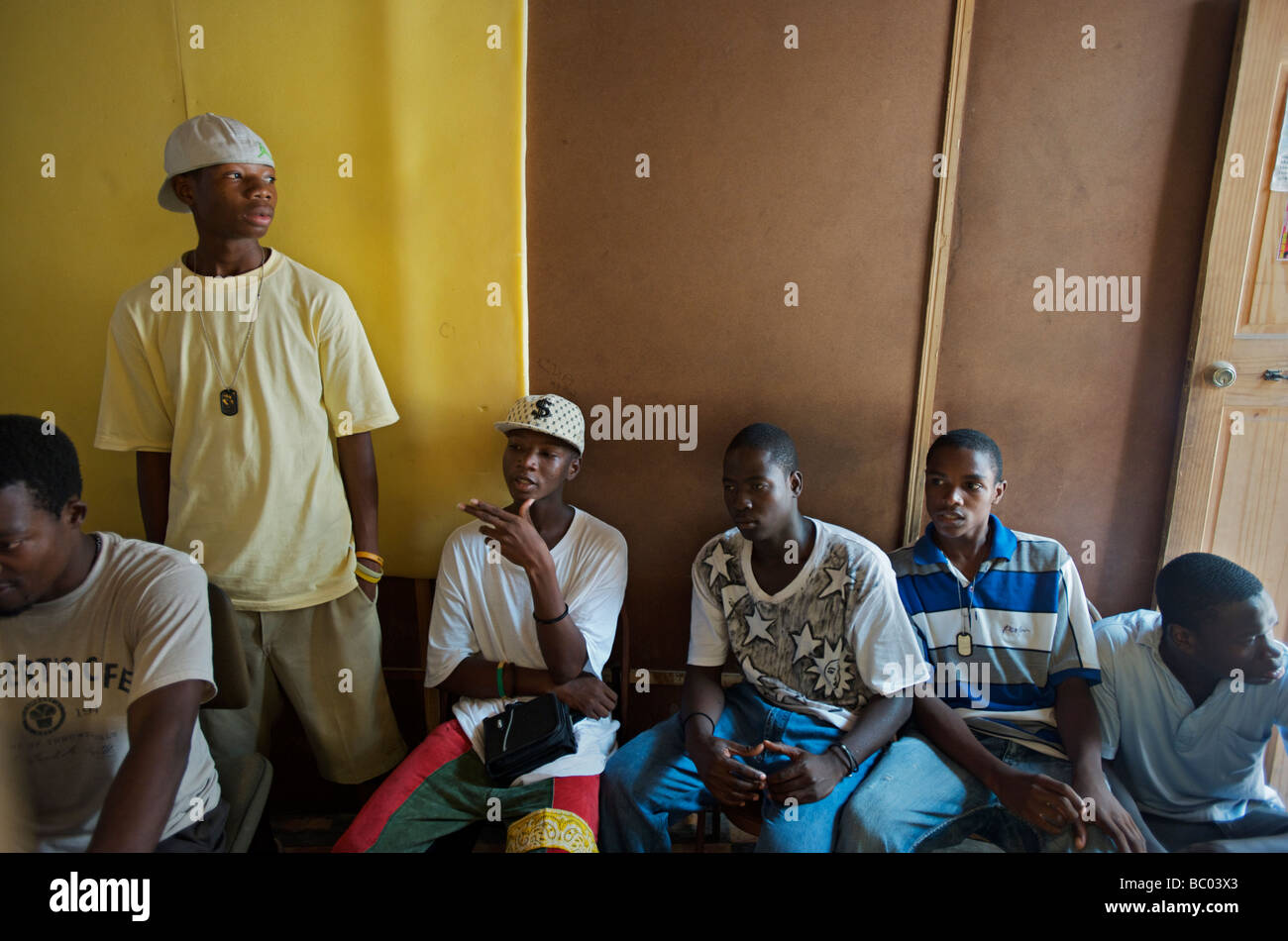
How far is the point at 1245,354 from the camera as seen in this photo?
7.56 feet

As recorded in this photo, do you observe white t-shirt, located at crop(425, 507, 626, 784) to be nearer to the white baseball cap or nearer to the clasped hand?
the clasped hand

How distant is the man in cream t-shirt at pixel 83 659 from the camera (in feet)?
4.66

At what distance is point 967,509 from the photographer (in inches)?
80.3

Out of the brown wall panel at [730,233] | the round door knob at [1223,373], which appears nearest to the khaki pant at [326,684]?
the brown wall panel at [730,233]

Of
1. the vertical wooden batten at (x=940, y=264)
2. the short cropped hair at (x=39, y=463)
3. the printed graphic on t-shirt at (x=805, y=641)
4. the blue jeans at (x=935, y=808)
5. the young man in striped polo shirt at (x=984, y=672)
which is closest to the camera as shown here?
the short cropped hair at (x=39, y=463)

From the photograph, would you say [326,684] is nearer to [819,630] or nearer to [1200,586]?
[819,630]

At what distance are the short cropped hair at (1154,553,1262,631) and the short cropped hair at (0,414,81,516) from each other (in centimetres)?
260

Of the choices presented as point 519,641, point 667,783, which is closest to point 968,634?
point 667,783

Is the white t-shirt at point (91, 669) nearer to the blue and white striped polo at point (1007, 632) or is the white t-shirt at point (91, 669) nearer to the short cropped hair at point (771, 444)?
the short cropped hair at point (771, 444)

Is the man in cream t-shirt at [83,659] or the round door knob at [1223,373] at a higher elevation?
the round door knob at [1223,373]

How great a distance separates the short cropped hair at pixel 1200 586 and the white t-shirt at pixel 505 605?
1536 millimetres

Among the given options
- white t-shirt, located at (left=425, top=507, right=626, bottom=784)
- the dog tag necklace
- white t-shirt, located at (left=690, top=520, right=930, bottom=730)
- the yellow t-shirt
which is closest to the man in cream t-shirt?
the yellow t-shirt

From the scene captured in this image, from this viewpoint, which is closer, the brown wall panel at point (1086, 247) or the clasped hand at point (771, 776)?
the clasped hand at point (771, 776)

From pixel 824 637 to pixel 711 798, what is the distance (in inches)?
22.1
